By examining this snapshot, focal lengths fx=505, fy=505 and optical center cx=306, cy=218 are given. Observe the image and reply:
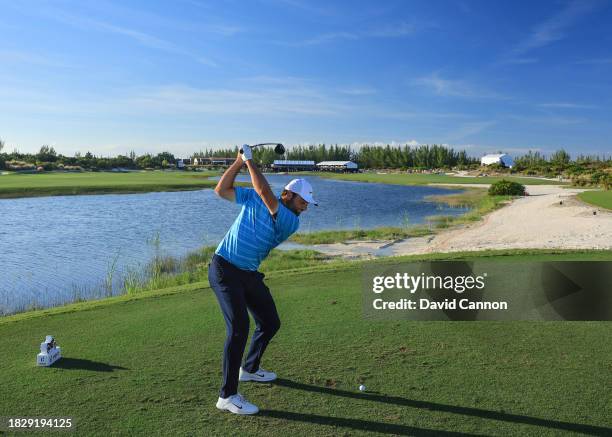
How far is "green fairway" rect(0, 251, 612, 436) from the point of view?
4414 millimetres

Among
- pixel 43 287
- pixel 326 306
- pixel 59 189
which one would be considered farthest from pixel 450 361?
pixel 59 189

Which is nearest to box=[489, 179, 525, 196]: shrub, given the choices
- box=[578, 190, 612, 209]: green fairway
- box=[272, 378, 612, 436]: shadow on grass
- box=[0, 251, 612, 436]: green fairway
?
box=[578, 190, 612, 209]: green fairway

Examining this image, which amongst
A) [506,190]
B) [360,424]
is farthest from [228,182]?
[506,190]

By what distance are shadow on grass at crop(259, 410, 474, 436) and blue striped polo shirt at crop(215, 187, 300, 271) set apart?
1407mm

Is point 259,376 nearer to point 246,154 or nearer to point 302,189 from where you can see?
point 302,189

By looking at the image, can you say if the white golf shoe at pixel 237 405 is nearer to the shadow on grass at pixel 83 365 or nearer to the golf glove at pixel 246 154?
the shadow on grass at pixel 83 365

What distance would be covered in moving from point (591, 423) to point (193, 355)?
4.14 meters

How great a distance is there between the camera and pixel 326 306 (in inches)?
316

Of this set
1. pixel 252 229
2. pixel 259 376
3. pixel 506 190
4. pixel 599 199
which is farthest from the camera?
pixel 506 190

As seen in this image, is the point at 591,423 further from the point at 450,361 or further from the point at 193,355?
the point at 193,355

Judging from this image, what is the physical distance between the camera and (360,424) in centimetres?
442

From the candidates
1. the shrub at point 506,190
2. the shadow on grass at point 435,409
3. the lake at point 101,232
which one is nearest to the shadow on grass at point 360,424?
the shadow on grass at point 435,409

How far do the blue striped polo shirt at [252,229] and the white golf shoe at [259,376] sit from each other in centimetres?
125

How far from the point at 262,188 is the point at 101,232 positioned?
25.5 meters
